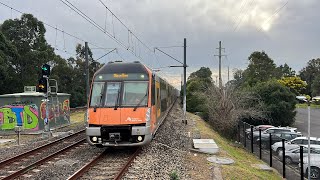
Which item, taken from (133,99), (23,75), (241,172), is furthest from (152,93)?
(23,75)

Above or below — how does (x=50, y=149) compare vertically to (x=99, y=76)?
below

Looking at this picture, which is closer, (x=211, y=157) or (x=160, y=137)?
(x=211, y=157)

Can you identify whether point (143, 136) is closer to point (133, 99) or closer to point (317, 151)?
point (133, 99)

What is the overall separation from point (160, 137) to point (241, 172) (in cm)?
591

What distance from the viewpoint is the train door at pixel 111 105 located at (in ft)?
40.3

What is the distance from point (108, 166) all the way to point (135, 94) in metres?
3.13

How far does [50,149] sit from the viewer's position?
14945 millimetres

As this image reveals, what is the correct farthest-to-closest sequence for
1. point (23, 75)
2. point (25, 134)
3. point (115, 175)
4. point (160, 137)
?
point (23, 75) → point (25, 134) → point (160, 137) → point (115, 175)

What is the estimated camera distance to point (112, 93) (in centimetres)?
1304

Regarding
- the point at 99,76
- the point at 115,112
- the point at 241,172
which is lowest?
the point at 241,172

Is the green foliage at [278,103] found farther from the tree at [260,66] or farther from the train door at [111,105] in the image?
the tree at [260,66]

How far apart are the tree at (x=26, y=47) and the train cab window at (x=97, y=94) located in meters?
35.4

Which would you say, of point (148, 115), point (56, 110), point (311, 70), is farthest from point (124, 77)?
point (311, 70)

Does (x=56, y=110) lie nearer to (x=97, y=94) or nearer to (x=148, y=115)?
(x=97, y=94)
